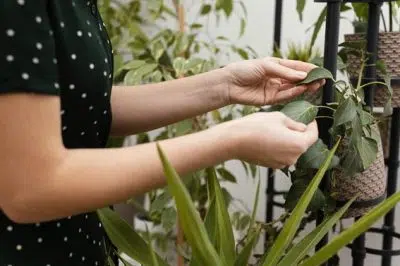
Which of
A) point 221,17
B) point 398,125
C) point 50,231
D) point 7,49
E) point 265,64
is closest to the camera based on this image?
point 7,49

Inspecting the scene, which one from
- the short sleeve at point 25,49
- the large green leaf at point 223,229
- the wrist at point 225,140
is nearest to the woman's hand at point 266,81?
the large green leaf at point 223,229

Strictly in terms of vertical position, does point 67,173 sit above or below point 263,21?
below

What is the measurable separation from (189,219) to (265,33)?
1.19m

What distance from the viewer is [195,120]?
1542 millimetres

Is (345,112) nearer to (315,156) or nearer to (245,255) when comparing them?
(315,156)

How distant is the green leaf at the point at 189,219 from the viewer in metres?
0.57

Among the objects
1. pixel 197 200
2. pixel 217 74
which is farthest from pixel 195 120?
pixel 217 74

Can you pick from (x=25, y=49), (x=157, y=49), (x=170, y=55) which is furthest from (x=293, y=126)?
(x=170, y=55)

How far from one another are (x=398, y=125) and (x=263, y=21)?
26.5 inches

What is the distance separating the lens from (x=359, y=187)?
0.97 metres

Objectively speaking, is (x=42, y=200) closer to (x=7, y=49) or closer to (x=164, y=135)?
(x=7, y=49)

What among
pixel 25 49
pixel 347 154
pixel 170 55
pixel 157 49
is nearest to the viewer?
Result: pixel 25 49

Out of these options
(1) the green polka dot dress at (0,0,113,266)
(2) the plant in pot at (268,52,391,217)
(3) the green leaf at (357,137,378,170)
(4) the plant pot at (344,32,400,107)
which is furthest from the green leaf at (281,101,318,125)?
(1) the green polka dot dress at (0,0,113,266)

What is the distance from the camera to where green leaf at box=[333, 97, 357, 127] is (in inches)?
33.6
